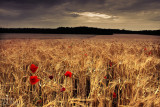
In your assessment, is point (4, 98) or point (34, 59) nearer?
point (4, 98)

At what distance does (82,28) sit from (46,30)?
1043 cm

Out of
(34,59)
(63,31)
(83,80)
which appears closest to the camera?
(83,80)

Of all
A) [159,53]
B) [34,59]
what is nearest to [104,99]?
[34,59]

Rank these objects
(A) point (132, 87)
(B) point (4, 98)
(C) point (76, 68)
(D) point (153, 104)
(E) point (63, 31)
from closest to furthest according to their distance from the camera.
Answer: (D) point (153, 104)
(B) point (4, 98)
(A) point (132, 87)
(C) point (76, 68)
(E) point (63, 31)

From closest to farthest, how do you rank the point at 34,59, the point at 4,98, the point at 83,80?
the point at 4,98, the point at 83,80, the point at 34,59

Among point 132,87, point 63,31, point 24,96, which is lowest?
point 24,96

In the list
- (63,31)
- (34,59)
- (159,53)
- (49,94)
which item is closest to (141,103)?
(49,94)

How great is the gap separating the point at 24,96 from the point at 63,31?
34.4 m

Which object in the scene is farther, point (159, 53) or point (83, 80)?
point (159, 53)

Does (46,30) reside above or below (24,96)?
above

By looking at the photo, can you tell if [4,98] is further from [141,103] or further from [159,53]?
[159,53]

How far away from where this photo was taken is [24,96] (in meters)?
1.38

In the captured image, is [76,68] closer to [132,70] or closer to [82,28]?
[132,70]

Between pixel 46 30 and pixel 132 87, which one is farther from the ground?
pixel 46 30
